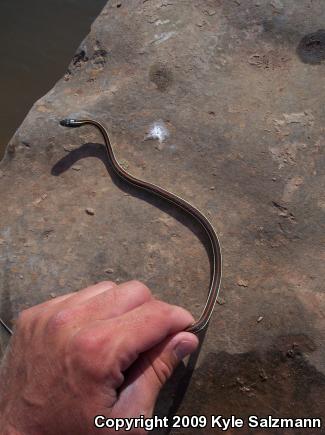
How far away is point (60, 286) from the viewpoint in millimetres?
3951

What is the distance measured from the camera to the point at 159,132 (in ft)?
14.1

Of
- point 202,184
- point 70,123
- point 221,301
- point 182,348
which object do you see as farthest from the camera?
point 70,123

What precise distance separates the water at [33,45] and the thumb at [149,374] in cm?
525

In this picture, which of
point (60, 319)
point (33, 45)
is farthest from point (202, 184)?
point (33, 45)

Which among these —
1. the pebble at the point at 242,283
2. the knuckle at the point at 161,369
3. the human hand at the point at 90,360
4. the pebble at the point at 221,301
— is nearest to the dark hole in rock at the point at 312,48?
the pebble at the point at 242,283

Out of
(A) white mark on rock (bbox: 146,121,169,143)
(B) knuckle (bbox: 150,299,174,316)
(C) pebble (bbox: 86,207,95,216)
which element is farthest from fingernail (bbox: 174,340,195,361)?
(A) white mark on rock (bbox: 146,121,169,143)

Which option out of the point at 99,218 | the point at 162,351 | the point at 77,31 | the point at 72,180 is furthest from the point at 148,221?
the point at 77,31

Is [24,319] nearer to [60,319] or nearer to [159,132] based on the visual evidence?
[60,319]

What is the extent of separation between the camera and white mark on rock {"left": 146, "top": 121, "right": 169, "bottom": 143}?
4.29 metres

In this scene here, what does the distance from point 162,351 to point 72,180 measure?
6.92ft

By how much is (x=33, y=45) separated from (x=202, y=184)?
5.07m

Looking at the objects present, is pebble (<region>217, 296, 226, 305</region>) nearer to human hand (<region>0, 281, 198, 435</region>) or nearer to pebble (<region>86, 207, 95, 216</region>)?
human hand (<region>0, 281, 198, 435</region>)

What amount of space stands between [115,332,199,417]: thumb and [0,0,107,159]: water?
5245 mm

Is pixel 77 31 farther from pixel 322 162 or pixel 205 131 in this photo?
pixel 322 162
